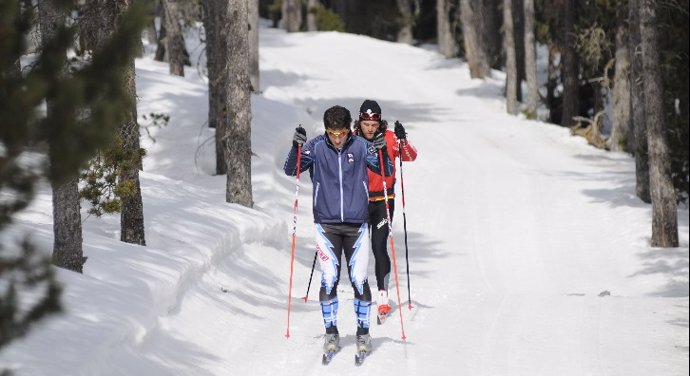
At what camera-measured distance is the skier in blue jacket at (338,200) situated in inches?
369

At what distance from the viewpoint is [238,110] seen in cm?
1608

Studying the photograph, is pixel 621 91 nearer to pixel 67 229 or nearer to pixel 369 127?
pixel 369 127

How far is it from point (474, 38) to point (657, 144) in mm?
22276

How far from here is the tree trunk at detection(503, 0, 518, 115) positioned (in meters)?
35.0

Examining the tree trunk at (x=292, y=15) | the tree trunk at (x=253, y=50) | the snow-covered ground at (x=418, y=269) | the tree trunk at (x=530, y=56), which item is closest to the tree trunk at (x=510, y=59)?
the tree trunk at (x=530, y=56)

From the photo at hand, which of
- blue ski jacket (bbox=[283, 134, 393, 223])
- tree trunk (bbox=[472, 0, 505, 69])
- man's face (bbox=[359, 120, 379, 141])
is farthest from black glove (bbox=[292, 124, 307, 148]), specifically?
tree trunk (bbox=[472, 0, 505, 69])

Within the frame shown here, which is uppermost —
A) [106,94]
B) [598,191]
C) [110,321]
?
[106,94]

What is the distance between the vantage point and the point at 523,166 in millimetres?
27578

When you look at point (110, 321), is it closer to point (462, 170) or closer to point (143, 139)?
point (143, 139)

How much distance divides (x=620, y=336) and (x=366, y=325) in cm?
320

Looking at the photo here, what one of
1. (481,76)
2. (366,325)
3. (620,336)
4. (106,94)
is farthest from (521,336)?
(481,76)

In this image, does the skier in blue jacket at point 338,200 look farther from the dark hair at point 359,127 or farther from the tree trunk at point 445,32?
the tree trunk at point 445,32

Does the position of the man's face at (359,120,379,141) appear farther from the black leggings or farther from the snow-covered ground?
the snow-covered ground

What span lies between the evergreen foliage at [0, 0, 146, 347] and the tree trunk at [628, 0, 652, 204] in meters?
17.3
